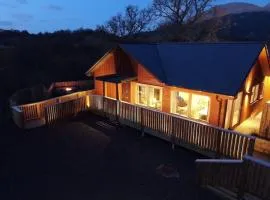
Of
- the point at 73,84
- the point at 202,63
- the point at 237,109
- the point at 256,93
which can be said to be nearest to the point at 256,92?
the point at 256,93

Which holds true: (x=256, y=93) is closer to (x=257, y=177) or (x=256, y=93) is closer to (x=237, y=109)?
(x=237, y=109)

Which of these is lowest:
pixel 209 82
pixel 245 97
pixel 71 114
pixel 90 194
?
pixel 90 194

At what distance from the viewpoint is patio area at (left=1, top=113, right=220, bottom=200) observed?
24.9 ft

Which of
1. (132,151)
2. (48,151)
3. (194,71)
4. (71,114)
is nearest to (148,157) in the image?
(132,151)

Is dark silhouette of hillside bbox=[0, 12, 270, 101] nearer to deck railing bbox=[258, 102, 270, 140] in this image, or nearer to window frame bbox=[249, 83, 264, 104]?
window frame bbox=[249, 83, 264, 104]

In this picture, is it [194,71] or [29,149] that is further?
[194,71]

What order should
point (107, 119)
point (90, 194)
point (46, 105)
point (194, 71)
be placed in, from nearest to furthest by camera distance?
point (90, 194), point (194, 71), point (46, 105), point (107, 119)

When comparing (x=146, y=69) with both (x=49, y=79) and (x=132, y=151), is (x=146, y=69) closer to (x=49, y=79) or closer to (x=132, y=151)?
(x=132, y=151)

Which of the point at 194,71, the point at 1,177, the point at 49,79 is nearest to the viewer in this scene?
the point at 1,177

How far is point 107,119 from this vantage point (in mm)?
14195

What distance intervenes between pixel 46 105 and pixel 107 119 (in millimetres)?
3808

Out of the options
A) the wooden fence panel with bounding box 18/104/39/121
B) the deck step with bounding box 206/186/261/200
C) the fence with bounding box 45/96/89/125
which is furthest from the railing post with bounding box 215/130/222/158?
the wooden fence panel with bounding box 18/104/39/121

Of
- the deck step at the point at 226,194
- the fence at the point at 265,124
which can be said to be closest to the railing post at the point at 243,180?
the deck step at the point at 226,194

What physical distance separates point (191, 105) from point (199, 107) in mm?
447
